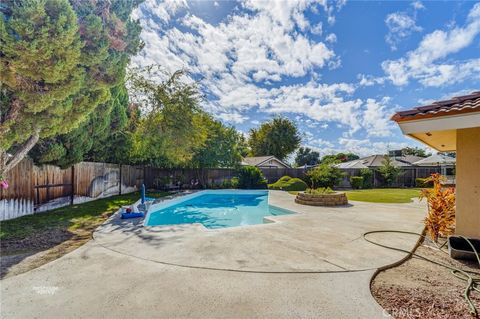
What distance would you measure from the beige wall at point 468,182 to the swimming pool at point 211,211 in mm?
5653

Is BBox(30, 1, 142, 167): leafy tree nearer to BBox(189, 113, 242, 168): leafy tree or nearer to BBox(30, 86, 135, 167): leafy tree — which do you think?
BBox(30, 86, 135, 167): leafy tree

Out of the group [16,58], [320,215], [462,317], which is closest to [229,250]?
[462,317]

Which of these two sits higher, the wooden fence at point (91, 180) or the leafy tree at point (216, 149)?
the leafy tree at point (216, 149)

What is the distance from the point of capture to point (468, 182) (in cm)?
409

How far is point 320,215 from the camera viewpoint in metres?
8.21

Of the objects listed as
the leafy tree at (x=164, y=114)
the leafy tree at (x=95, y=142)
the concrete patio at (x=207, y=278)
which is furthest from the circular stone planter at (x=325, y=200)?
the leafy tree at (x=95, y=142)

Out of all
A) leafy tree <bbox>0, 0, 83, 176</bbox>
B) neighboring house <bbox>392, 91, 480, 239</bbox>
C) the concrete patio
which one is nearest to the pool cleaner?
the concrete patio

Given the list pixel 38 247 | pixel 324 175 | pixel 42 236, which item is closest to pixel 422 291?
pixel 38 247

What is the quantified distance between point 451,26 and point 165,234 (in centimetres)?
1255

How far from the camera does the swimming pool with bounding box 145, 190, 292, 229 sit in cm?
926

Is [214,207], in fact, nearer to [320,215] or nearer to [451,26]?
[320,215]

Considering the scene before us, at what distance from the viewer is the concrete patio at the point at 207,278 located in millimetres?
2609

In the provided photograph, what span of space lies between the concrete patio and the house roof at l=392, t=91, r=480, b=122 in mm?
2410

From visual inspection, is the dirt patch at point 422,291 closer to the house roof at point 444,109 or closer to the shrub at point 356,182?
the house roof at point 444,109
